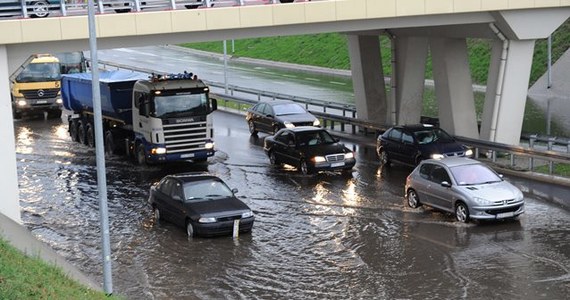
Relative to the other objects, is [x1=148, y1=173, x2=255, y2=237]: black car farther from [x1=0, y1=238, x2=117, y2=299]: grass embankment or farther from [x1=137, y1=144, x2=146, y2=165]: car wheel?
[x1=137, y1=144, x2=146, y2=165]: car wheel

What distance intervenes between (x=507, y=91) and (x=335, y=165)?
6.51 m

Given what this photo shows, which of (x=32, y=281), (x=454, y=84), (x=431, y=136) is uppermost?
(x=454, y=84)

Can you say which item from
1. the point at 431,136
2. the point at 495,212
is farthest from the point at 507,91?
the point at 495,212

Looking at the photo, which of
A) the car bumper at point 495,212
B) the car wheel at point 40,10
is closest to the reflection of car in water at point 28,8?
the car wheel at point 40,10

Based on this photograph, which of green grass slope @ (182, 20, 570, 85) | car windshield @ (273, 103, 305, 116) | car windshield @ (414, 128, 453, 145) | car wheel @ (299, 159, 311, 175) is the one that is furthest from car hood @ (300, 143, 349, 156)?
green grass slope @ (182, 20, 570, 85)

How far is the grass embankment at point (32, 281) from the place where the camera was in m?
12.9

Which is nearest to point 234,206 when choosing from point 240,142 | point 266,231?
point 266,231

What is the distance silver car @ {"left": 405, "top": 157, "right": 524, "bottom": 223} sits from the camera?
75.7 feet

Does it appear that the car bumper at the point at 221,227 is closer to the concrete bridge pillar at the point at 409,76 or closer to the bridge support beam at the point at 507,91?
the bridge support beam at the point at 507,91

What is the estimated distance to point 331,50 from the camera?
74188mm

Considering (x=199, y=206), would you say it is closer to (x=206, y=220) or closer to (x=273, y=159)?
(x=206, y=220)

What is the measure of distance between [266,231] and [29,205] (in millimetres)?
7329

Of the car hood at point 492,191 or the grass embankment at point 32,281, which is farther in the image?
the car hood at point 492,191

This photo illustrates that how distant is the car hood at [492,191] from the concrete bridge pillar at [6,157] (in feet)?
34.1
